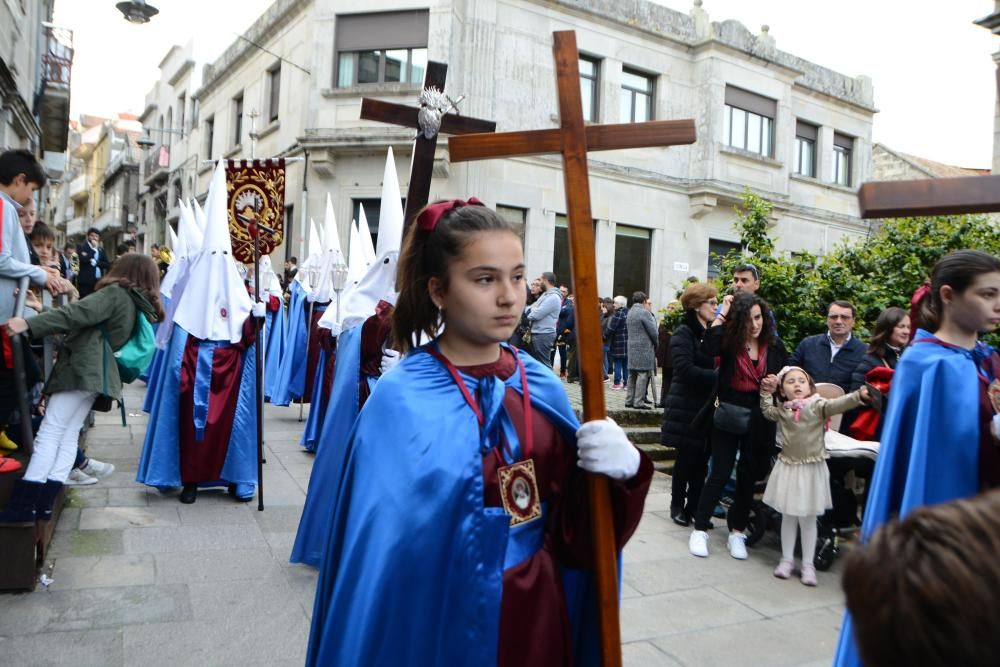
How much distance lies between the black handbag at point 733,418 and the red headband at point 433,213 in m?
3.76

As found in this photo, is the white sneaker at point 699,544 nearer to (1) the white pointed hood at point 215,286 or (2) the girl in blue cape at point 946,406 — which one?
(2) the girl in blue cape at point 946,406

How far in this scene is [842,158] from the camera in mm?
24562

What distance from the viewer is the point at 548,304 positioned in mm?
10789

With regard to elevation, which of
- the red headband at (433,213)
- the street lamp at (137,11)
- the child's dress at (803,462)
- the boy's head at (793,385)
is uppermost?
the street lamp at (137,11)

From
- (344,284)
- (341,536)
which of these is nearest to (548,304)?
(344,284)

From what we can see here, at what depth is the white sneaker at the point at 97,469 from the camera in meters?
6.40

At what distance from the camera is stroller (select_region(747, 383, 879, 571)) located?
539cm

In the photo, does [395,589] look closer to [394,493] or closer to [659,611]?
[394,493]

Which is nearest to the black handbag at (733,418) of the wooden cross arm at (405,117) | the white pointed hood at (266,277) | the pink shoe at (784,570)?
the pink shoe at (784,570)

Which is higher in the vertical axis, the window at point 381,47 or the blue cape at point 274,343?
the window at point 381,47

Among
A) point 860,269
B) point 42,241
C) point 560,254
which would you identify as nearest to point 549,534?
point 42,241

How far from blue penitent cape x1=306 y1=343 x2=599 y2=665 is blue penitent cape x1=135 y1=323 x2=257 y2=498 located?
456 cm

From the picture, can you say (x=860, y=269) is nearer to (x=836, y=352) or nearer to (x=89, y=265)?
(x=836, y=352)

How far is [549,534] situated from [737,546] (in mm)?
3915
